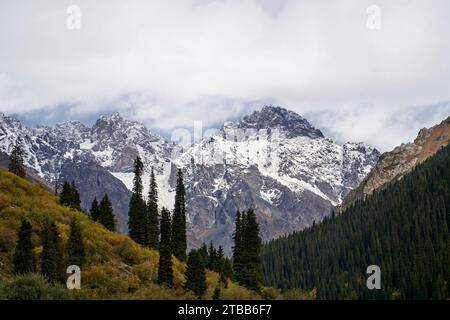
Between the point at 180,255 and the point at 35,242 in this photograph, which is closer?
the point at 35,242

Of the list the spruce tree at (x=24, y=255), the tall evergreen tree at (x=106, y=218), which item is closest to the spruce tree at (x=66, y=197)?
the tall evergreen tree at (x=106, y=218)

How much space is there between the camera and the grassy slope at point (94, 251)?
5419 cm

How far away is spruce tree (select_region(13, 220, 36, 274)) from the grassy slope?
4.33 ft

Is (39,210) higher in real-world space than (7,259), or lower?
higher

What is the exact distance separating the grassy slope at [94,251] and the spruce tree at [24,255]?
1320mm

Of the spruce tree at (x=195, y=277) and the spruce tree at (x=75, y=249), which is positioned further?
the spruce tree at (x=195, y=277)

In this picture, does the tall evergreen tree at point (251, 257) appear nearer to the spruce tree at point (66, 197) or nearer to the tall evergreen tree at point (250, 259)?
the tall evergreen tree at point (250, 259)

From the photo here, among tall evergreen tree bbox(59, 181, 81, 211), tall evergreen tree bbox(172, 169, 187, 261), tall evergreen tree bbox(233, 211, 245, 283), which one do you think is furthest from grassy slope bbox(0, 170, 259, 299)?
tall evergreen tree bbox(172, 169, 187, 261)

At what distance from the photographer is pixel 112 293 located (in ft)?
172

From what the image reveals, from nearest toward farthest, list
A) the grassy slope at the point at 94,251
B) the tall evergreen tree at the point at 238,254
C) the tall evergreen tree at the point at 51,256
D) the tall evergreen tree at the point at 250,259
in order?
the grassy slope at the point at 94,251 → the tall evergreen tree at the point at 51,256 → the tall evergreen tree at the point at 250,259 → the tall evergreen tree at the point at 238,254

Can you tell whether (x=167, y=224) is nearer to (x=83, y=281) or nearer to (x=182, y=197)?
(x=182, y=197)
